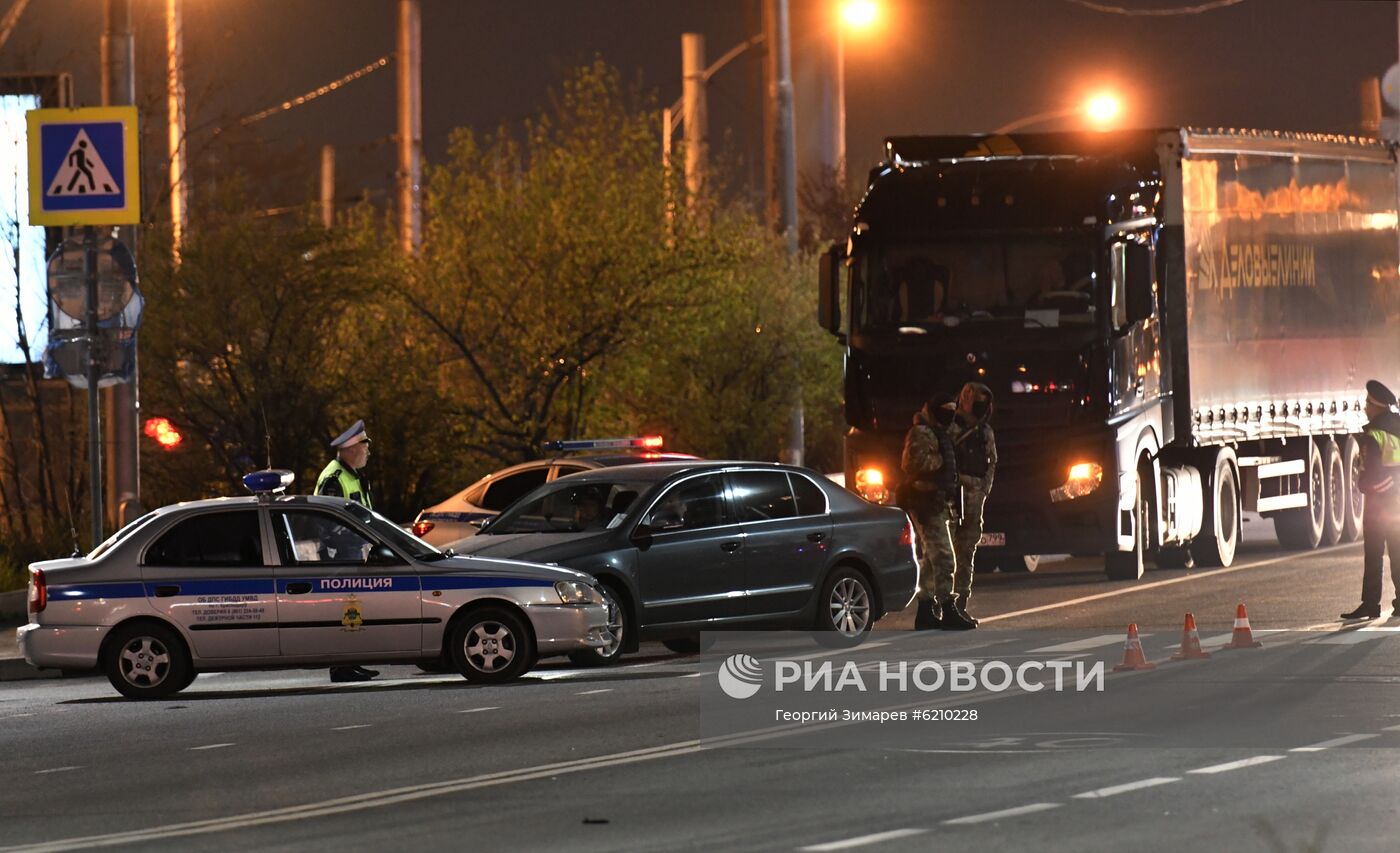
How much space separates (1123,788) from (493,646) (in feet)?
21.1

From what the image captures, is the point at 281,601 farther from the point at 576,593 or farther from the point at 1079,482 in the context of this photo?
the point at 1079,482

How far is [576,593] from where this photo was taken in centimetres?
1616

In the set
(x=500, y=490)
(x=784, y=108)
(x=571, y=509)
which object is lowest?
(x=571, y=509)

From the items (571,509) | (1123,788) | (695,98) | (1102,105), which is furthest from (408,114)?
(1123,788)

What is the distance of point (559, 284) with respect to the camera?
30.5 meters

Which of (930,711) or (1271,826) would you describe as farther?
(930,711)

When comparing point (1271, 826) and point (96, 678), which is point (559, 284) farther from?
point (1271, 826)

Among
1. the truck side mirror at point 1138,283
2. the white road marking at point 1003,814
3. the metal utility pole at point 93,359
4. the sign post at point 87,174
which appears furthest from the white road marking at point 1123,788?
the truck side mirror at point 1138,283

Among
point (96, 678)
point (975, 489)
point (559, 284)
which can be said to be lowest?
point (96, 678)

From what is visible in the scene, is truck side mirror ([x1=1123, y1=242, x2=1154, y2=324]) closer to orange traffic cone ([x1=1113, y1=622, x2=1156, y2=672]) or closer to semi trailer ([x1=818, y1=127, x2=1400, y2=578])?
semi trailer ([x1=818, y1=127, x2=1400, y2=578])

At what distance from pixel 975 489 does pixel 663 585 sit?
10.2 ft

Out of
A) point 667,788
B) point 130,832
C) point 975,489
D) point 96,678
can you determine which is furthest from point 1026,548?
point 130,832

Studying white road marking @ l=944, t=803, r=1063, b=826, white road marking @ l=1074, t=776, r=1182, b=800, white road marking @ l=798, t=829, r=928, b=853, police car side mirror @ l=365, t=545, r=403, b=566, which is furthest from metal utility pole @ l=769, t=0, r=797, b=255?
white road marking @ l=798, t=829, r=928, b=853

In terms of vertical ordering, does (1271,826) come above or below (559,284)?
below
